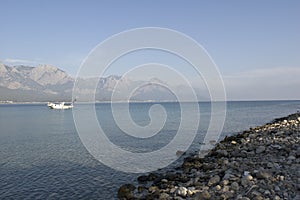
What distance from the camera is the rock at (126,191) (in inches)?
567

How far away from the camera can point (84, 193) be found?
15305mm

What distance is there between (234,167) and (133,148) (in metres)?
14.4

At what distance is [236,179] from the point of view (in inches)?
522

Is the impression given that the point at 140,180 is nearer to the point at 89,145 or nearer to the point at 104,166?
the point at 104,166

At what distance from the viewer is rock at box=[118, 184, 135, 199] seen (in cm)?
1439

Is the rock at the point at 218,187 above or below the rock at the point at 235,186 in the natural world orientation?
below

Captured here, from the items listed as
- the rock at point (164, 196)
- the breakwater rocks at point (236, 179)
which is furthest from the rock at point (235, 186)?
the rock at point (164, 196)

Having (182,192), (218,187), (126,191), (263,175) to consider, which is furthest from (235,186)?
(126,191)

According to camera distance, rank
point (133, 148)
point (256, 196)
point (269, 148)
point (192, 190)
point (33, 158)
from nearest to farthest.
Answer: point (256, 196) < point (192, 190) < point (269, 148) < point (33, 158) < point (133, 148)

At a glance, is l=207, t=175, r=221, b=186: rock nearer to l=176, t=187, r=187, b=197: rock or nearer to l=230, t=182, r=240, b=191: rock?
l=230, t=182, r=240, b=191: rock

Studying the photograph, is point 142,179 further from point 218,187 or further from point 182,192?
point 218,187

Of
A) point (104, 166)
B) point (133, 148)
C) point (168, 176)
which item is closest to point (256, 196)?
point (168, 176)

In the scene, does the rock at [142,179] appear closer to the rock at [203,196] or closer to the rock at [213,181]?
the rock at [213,181]

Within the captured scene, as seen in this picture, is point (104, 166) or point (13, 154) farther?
point (13, 154)
